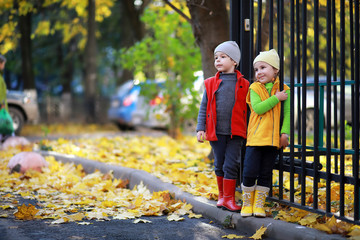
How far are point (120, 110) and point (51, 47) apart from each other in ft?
43.0

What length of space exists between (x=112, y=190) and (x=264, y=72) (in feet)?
9.08

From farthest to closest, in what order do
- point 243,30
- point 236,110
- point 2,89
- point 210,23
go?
point 2,89 → point 210,23 → point 243,30 → point 236,110

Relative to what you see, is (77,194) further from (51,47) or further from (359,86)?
(51,47)

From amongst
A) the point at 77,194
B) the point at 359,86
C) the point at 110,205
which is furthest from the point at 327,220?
the point at 77,194

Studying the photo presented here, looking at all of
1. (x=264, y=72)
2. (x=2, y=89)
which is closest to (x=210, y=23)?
(x=264, y=72)

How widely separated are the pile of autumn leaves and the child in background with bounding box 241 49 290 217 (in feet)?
0.93

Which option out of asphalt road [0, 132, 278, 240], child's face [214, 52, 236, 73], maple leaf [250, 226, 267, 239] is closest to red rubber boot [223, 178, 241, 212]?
asphalt road [0, 132, 278, 240]

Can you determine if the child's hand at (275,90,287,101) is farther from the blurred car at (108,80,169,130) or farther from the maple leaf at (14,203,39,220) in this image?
the blurred car at (108,80,169,130)

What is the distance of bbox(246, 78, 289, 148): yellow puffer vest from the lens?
14.0 ft

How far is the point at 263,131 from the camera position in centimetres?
430

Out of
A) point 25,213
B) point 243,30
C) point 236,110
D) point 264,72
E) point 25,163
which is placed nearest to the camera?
point 264,72

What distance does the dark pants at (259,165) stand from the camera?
14.4 feet

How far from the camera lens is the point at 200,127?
4.70 meters

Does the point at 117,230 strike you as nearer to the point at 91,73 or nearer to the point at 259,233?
the point at 259,233
